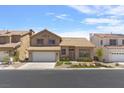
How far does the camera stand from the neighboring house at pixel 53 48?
40500mm

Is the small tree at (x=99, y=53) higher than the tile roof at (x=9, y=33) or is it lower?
lower

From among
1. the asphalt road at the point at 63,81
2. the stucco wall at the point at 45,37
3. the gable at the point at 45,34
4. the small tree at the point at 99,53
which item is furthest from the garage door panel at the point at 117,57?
the asphalt road at the point at 63,81

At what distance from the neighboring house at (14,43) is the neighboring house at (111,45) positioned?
10112mm

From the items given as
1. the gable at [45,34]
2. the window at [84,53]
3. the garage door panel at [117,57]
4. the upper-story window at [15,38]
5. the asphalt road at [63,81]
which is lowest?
the asphalt road at [63,81]

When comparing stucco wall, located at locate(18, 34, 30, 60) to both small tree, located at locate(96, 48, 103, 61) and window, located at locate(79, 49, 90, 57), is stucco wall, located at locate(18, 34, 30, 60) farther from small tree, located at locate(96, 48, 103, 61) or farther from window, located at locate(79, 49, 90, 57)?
small tree, located at locate(96, 48, 103, 61)

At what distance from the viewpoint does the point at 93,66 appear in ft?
108

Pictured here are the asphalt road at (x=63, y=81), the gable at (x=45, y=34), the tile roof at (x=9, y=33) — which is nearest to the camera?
the asphalt road at (x=63, y=81)

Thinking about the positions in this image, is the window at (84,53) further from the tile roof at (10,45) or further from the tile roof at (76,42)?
the tile roof at (10,45)

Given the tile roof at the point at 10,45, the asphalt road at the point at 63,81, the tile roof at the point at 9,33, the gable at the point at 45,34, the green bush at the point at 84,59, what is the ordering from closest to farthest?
the asphalt road at the point at 63,81 → the green bush at the point at 84,59 → the tile roof at the point at 10,45 → the gable at the point at 45,34 → the tile roof at the point at 9,33

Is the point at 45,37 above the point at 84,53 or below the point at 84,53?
above

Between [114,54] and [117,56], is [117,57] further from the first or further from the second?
[114,54]

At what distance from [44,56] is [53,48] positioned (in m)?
1.60

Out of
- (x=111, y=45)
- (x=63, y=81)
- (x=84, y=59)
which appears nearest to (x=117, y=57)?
(x=111, y=45)

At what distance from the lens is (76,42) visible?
1676 inches
